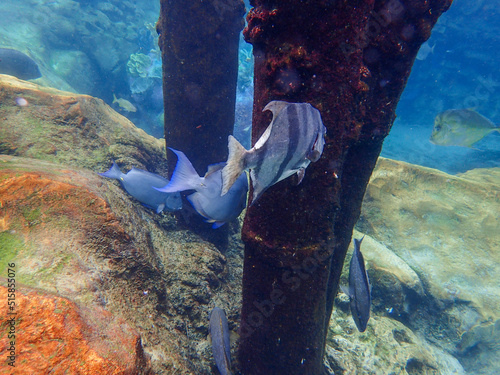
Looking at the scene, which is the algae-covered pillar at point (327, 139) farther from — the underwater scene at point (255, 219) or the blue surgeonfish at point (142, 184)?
the blue surgeonfish at point (142, 184)

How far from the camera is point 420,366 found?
11.2 feet

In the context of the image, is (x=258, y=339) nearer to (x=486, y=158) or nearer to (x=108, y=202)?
(x=108, y=202)

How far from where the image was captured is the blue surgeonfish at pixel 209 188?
241 centimetres

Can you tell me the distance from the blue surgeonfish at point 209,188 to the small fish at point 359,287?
4.14 feet

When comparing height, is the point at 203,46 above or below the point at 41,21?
above

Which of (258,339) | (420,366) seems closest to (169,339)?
(258,339)

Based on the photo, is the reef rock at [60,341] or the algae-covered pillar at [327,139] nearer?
the reef rock at [60,341]

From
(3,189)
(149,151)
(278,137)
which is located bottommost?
(149,151)

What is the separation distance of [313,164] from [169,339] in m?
1.66

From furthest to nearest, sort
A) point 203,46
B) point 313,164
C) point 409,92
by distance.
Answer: point 409,92 → point 203,46 → point 313,164

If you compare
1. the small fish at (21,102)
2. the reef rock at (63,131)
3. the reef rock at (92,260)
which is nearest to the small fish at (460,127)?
the reef rock at (92,260)

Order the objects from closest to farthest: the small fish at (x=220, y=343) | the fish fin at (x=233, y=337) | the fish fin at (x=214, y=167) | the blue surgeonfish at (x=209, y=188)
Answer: the small fish at (x=220, y=343), the fish fin at (x=214, y=167), the blue surgeonfish at (x=209, y=188), the fish fin at (x=233, y=337)

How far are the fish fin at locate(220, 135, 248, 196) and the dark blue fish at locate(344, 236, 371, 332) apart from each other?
1824 mm

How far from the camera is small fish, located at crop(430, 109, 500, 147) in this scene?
209 inches
